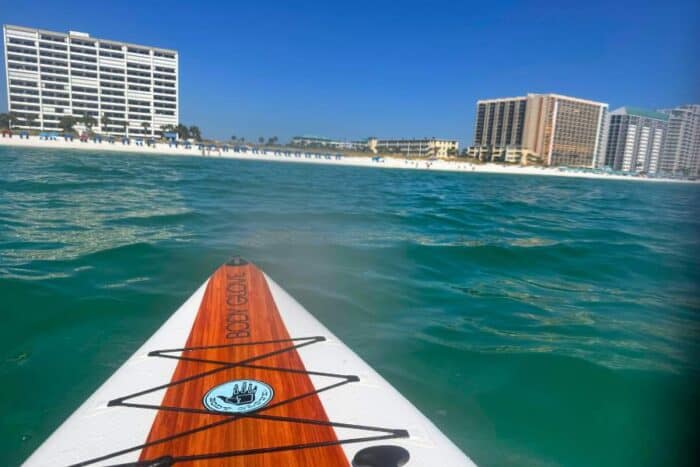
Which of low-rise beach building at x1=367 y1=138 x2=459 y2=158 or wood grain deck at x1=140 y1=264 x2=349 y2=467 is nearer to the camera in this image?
wood grain deck at x1=140 y1=264 x2=349 y2=467

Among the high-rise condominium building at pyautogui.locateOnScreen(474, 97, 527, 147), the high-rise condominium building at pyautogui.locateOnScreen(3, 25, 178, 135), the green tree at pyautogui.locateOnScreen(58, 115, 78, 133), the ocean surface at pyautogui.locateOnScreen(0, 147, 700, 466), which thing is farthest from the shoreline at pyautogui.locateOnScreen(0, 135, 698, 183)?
the ocean surface at pyautogui.locateOnScreen(0, 147, 700, 466)

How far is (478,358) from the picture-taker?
3.80m

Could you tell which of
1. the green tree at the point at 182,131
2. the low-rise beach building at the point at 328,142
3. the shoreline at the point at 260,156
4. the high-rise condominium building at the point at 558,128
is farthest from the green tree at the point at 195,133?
the high-rise condominium building at the point at 558,128

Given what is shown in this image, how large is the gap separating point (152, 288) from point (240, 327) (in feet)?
9.04

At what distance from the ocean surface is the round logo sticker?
135 centimetres

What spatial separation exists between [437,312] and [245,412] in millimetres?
3327

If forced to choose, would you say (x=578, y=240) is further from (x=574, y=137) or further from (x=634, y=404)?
(x=574, y=137)

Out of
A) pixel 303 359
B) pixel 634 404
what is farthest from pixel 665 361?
pixel 303 359

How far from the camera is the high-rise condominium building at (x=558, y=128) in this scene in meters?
113

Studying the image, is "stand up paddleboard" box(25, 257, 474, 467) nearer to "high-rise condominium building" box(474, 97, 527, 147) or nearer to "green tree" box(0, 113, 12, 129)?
"green tree" box(0, 113, 12, 129)

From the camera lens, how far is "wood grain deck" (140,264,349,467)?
5.66 ft

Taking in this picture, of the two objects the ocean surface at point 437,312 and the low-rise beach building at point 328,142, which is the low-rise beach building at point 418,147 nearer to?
the low-rise beach building at point 328,142

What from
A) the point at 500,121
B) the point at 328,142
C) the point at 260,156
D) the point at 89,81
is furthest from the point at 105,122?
the point at 500,121

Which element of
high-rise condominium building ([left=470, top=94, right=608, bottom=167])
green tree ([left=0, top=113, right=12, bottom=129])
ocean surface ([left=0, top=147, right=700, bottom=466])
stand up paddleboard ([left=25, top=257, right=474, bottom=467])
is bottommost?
ocean surface ([left=0, top=147, right=700, bottom=466])
